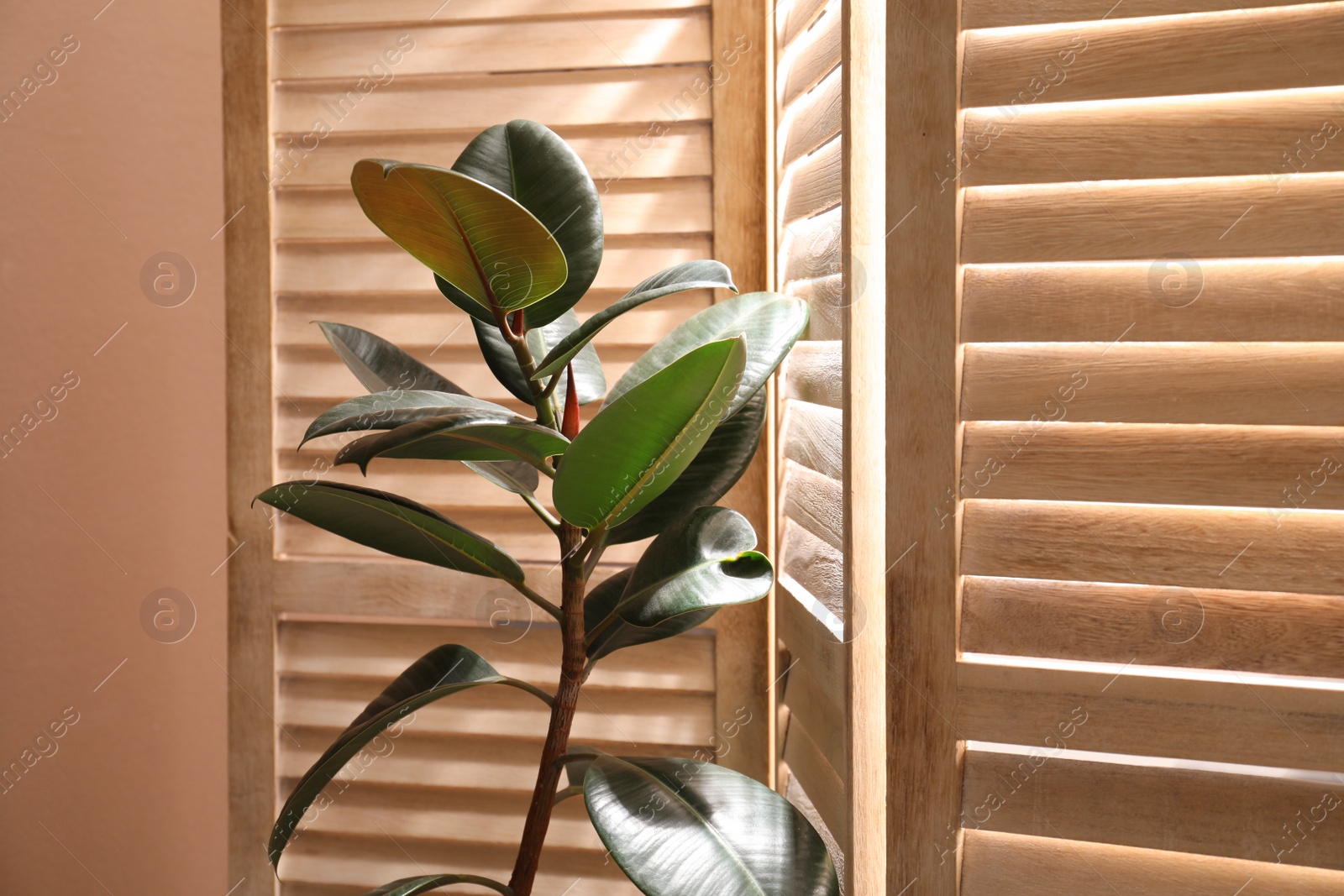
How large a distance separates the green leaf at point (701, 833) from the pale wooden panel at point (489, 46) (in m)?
0.80

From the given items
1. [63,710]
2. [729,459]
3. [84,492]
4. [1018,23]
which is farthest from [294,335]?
[1018,23]

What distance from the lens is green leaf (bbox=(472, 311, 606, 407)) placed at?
759 mm

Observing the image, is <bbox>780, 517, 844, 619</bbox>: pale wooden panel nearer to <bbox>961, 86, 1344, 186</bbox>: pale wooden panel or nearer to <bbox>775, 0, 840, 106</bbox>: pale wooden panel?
<bbox>961, 86, 1344, 186</bbox>: pale wooden panel

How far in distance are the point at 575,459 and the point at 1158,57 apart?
556mm

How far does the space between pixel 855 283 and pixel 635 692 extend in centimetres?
57

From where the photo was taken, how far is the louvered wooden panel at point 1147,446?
2.03 ft

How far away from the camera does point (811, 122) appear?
33.3 inches

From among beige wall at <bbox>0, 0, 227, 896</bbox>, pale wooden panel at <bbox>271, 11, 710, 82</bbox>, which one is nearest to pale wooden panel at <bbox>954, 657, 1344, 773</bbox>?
pale wooden panel at <bbox>271, 11, 710, 82</bbox>

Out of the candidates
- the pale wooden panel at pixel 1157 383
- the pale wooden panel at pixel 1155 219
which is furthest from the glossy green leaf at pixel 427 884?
the pale wooden panel at pixel 1155 219

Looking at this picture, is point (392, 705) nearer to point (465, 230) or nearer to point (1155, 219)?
point (465, 230)

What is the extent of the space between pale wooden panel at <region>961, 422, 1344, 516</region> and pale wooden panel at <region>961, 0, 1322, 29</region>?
324 mm

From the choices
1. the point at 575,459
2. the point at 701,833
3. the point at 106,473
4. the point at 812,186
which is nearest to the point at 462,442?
the point at 575,459

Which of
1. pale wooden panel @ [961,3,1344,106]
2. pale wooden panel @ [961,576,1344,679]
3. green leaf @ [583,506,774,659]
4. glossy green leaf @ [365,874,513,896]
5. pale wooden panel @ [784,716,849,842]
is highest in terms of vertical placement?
pale wooden panel @ [961,3,1344,106]

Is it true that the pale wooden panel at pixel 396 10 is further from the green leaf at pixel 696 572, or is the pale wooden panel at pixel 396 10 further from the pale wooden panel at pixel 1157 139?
the green leaf at pixel 696 572
